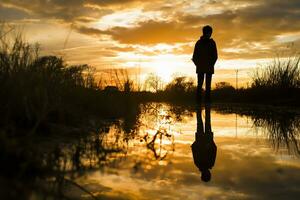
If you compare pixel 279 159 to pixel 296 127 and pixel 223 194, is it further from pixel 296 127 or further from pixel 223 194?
pixel 296 127

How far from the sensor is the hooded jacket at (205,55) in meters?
11.9

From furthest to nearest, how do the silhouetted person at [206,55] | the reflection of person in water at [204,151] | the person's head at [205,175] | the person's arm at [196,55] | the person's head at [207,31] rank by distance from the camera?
1. the person's arm at [196,55]
2. the silhouetted person at [206,55]
3. the person's head at [207,31]
4. the reflection of person in water at [204,151]
5. the person's head at [205,175]

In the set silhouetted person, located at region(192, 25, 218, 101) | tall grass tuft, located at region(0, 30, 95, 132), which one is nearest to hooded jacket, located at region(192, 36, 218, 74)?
silhouetted person, located at region(192, 25, 218, 101)

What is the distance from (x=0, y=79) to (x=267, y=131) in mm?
3330

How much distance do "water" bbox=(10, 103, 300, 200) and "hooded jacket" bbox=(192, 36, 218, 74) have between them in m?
7.00

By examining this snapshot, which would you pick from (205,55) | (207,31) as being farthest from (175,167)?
(207,31)

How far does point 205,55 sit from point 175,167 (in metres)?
Answer: 9.03

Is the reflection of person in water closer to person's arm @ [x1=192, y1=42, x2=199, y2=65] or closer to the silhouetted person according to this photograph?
the silhouetted person

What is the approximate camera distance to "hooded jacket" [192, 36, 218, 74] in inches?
468

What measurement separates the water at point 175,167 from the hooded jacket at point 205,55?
275 inches

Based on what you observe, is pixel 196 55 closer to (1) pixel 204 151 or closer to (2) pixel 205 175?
(1) pixel 204 151

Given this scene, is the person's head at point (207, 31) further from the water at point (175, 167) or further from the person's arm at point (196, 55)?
the water at point (175, 167)

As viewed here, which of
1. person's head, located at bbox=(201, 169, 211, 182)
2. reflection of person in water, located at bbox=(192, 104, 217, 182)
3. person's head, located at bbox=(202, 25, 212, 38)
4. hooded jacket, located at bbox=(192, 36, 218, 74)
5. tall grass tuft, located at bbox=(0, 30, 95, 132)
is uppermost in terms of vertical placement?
person's head, located at bbox=(202, 25, 212, 38)

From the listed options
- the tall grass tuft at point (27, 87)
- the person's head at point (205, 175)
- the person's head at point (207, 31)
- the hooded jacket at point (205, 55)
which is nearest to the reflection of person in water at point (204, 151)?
the person's head at point (205, 175)
